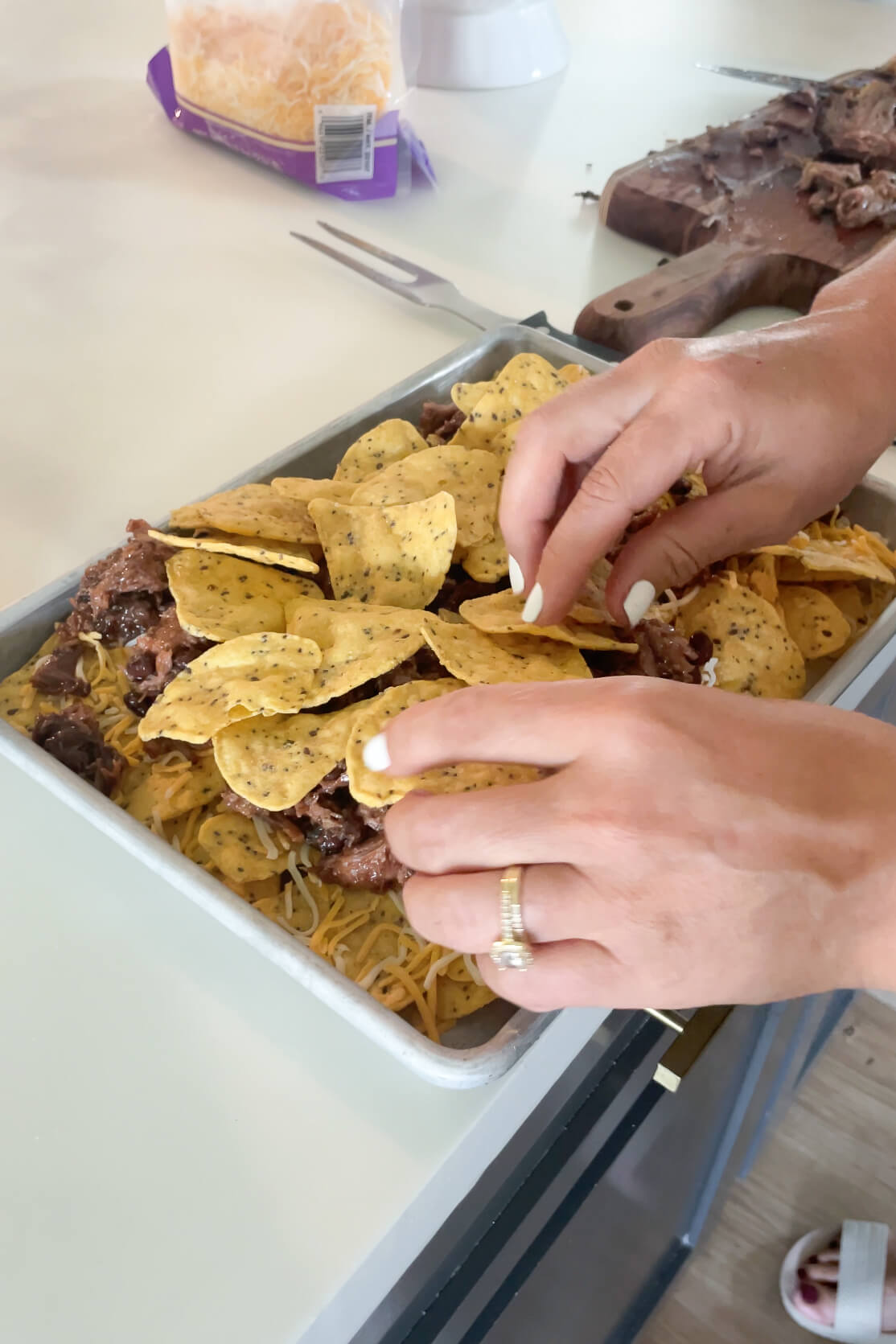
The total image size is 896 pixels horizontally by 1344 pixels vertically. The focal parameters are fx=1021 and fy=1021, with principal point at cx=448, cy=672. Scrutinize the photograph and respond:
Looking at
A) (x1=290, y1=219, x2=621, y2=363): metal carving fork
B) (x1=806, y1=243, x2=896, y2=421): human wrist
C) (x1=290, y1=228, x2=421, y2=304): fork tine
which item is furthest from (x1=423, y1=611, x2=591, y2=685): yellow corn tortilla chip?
(x1=290, y1=228, x2=421, y2=304): fork tine

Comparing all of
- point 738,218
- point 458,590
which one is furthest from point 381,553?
point 738,218

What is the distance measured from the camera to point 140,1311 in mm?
500

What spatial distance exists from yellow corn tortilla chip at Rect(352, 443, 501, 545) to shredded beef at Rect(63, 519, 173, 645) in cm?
18

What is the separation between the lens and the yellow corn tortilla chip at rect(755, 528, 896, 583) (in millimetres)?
854

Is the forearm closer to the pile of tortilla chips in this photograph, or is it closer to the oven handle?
the pile of tortilla chips

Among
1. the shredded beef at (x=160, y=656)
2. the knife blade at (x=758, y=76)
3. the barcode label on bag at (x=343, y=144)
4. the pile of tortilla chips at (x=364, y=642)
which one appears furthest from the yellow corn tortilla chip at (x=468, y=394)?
the knife blade at (x=758, y=76)

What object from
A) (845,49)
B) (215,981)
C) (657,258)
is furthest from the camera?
(845,49)

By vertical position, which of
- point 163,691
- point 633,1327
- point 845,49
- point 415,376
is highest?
point 845,49

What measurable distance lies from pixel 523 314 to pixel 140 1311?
119 centimetres

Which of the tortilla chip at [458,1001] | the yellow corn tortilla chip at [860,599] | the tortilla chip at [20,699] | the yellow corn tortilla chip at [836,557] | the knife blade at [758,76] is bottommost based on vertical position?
the tortilla chip at [458,1001]

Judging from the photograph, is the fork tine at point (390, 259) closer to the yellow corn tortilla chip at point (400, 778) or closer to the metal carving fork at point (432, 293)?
the metal carving fork at point (432, 293)

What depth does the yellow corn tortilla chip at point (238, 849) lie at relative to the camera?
65 centimetres

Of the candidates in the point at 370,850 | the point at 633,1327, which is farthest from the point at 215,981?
the point at 633,1327

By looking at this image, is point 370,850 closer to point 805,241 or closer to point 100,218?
point 805,241
